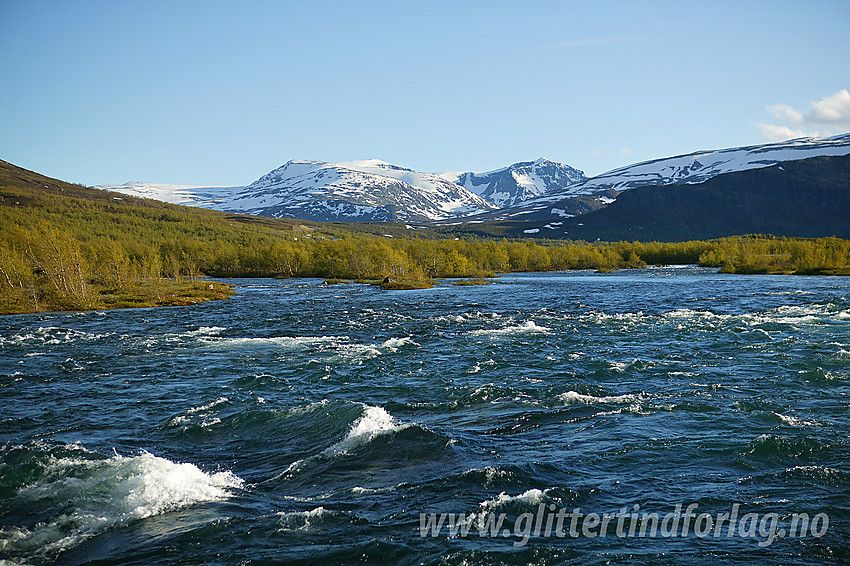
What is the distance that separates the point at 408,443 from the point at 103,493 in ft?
27.2

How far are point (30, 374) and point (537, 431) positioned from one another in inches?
1056

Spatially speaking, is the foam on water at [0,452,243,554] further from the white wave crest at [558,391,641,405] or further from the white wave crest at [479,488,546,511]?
the white wave crest at [558,391,641,405]

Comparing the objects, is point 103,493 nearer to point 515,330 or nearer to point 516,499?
point 516,499

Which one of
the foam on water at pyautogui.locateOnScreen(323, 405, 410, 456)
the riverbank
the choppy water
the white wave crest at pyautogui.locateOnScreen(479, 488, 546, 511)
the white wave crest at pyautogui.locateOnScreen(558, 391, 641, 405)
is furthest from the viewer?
the riverbank

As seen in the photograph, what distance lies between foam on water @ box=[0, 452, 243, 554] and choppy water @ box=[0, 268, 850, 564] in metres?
0.07

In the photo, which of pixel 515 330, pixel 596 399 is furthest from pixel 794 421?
pixel 515 330

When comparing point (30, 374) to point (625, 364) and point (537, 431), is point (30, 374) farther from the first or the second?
point (625, 364)

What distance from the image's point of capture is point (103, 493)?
546 inches

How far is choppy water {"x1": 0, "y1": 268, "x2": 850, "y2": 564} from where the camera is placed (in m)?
11.4

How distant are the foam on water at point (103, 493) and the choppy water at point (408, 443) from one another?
7 cm

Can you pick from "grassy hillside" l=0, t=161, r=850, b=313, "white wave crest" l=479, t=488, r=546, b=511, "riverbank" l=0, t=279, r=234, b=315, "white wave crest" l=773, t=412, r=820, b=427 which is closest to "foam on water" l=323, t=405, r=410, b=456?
"white wave crest" l=479, t=488, r=546, b=511

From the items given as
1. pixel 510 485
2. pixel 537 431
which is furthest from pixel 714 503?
pixel 537 431

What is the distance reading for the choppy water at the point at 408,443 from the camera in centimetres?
1137

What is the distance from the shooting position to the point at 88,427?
19.5m
